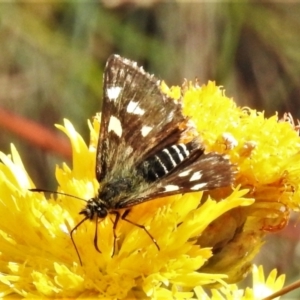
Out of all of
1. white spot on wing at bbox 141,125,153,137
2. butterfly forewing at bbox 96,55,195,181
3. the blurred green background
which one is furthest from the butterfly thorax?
the blurred green background

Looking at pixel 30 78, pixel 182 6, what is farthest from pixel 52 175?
pixel 182 6

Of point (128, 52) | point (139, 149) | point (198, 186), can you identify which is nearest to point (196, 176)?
point (198, 186)

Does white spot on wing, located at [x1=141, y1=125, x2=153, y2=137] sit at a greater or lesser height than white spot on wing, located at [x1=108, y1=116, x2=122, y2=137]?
lesser

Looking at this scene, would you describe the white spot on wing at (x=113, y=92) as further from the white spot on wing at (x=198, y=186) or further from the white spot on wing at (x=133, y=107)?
the white spot on wing at (x=198, y=186)

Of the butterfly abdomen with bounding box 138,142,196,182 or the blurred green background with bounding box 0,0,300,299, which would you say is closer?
the butterfly abdomen with bounding box 138,142,196,182

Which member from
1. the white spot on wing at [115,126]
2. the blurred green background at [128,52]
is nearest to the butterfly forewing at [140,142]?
the white spot on wing at [115,126]

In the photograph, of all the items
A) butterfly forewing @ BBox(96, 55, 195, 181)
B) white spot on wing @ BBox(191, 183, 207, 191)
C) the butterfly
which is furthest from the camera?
butterfly forewing @ BBox(96, 55, 195, 181)

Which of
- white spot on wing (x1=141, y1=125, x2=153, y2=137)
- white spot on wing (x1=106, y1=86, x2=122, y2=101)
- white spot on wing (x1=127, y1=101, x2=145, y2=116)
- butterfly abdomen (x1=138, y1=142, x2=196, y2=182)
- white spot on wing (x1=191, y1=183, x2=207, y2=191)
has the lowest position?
white spot on wing (x1=191, y1=183, x2=207, y2=191)

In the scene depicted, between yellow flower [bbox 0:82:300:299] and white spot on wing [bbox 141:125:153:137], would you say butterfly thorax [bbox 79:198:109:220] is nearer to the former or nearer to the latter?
yellow flower [bbox 0:82:300:299]
